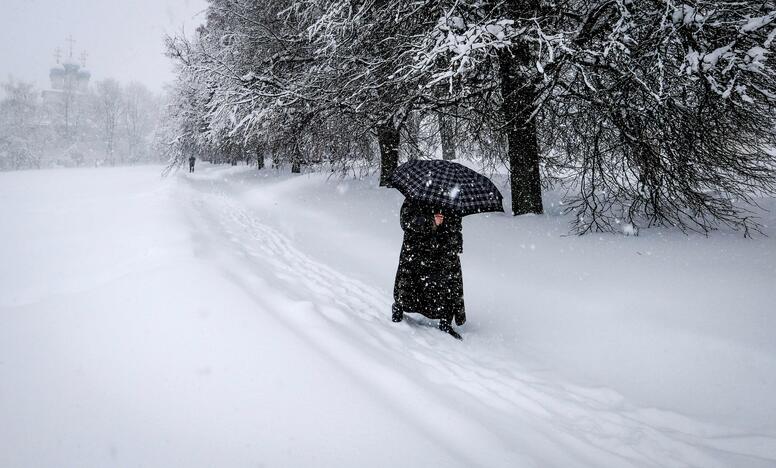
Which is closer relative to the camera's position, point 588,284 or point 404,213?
point 404,213

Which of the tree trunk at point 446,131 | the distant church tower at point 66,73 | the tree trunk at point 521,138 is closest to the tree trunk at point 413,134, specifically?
the tree trunk at point 446,131

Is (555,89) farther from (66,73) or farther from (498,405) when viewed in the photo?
(66,73)

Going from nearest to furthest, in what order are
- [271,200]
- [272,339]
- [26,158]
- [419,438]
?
1. [419,438]
2. [272,339]
3. [271,200]
4. [26,158]

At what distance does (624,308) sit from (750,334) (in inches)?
41.3

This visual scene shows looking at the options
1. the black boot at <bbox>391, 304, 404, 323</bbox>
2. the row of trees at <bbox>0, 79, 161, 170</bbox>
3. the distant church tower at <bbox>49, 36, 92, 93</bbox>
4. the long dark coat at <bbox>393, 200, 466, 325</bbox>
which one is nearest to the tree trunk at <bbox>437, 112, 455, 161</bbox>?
the long dark coat at <bbox>393, 200, 466, 325</bbox>

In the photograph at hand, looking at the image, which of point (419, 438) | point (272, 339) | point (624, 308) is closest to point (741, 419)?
point (624, 308)

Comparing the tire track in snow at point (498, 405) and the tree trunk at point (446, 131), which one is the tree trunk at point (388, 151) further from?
the tire track in snow at point (498, 405)

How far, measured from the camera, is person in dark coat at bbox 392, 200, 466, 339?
12.6 ft

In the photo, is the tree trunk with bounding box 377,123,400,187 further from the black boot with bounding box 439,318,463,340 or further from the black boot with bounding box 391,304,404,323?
the black boot with bounding box 439,318,463,340

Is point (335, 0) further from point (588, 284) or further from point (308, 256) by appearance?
point (588, 284)

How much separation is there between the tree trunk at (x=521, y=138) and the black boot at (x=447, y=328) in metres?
4.16

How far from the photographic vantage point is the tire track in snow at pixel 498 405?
2.13 meters

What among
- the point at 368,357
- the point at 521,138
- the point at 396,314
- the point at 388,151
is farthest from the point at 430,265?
the point at 388,151

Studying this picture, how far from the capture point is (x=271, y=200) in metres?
12.8
